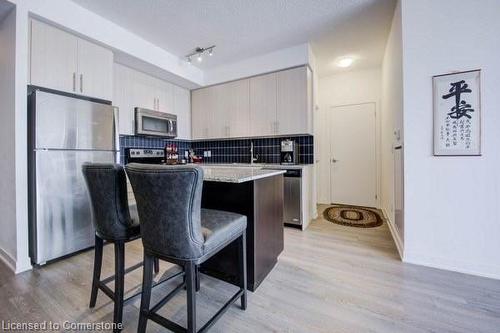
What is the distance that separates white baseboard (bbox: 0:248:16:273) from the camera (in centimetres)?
201

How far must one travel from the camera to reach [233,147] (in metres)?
4.28

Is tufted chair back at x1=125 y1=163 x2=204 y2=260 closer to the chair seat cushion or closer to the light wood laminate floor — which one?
the chair seat cushion

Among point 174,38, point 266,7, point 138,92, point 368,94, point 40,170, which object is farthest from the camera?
point 368,94

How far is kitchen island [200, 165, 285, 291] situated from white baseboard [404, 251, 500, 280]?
55.5 inches

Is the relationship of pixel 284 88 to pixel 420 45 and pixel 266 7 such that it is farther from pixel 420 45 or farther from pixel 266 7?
pixel 420 45

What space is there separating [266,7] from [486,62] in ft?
6.79

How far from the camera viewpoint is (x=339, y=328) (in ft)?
4.35

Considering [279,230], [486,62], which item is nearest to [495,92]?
[486,62]

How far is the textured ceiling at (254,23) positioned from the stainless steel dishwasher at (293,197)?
6.13 ft

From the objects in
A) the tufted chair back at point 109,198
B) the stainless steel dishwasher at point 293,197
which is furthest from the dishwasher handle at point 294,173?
the tufted chair back at point 109,198

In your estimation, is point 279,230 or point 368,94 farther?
point 368,94

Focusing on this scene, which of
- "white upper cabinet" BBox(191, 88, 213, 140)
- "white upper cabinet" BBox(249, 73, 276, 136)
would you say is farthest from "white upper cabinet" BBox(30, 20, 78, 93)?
"white upper cabinet" BBox(249, 73, 276, 136)

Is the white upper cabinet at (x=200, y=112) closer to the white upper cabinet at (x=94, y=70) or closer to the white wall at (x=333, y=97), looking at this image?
the white upper cabinet at (x=94, y=70)

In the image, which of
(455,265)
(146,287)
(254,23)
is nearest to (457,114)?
(455,265)
